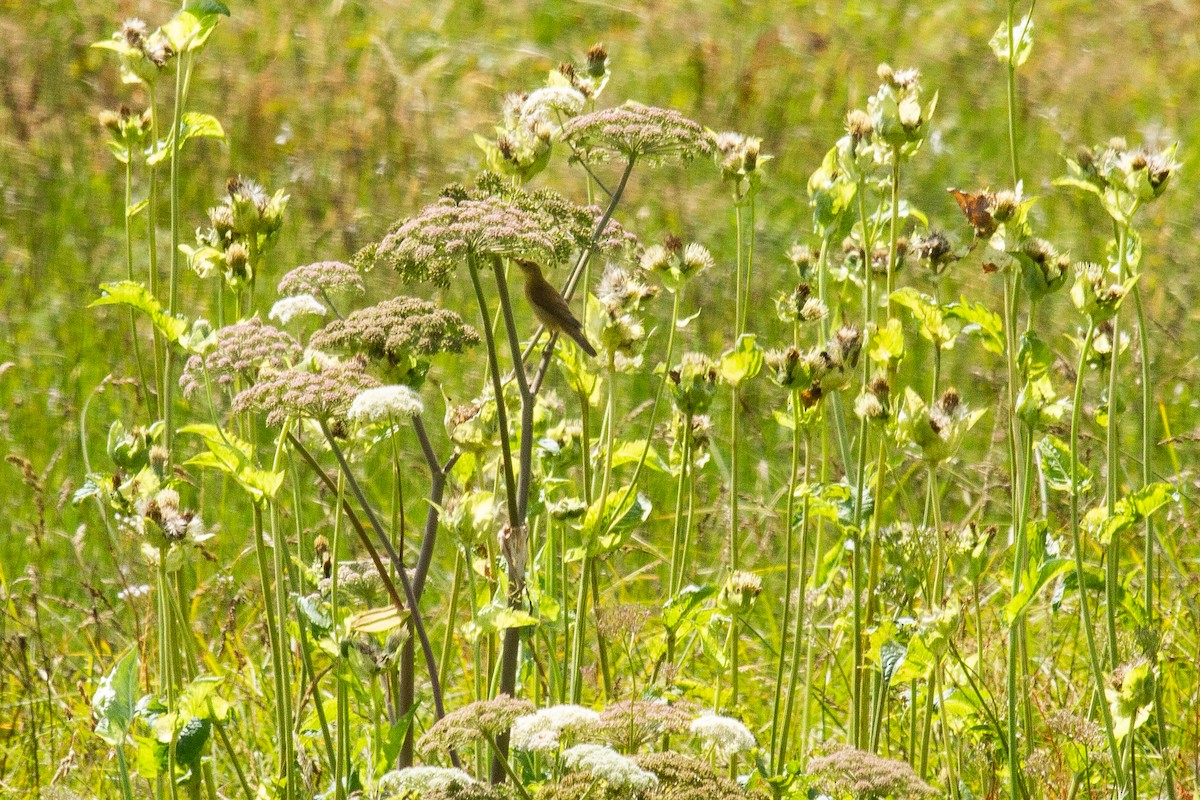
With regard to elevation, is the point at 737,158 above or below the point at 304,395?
above

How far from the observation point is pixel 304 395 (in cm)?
165

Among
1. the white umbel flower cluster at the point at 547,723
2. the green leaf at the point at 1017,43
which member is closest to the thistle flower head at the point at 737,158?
the green leaf at the point at 1017,43

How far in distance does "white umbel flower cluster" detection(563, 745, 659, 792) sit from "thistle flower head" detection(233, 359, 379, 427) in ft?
1.72

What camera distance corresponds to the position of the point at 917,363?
475 cm

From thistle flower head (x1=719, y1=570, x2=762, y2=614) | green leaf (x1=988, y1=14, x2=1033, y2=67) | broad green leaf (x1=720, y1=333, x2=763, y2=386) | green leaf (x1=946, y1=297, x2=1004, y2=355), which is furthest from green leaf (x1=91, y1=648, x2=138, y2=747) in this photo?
green leaf (x1=988, y1=14, x2=1033, y2=67)

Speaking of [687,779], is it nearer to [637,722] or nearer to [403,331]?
[637,722]

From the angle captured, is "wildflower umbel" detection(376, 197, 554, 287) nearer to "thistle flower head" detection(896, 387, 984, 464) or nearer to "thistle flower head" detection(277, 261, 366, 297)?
"thistle flower head" detection(277, 261, 366, 297)

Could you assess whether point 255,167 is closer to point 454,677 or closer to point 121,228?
point 121,228

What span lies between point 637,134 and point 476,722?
873mm

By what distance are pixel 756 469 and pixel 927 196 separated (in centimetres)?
205

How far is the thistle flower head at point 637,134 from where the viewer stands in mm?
1924

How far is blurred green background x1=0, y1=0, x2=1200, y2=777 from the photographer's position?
4.55 meters

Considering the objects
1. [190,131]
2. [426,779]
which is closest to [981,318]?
Answer: [426,779]

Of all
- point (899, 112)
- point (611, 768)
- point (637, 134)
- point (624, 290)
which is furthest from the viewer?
point (624, 290)
